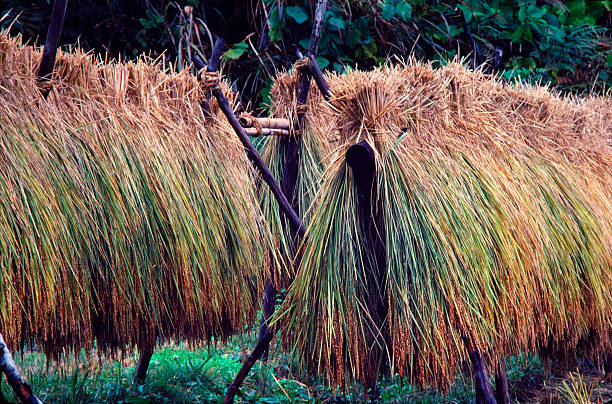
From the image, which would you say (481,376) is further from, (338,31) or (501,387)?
(338,31)

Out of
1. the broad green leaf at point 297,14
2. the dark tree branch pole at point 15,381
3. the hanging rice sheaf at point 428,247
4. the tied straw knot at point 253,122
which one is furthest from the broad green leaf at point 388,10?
the dark tree branch pole at point 15,381

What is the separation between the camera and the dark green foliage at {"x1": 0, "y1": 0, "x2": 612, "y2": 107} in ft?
11.7

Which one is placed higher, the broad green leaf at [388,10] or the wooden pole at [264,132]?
the broad green leaf at [388,10]

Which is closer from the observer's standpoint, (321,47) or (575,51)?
(321,47)

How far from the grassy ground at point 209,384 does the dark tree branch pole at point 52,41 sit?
1.07m

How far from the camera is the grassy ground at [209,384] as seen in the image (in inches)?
92.1

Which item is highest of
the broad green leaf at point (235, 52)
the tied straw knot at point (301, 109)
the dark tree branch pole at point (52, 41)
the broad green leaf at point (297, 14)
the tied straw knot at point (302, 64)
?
the broad green leaf at point (297, 14)

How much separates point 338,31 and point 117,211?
2.45 metres

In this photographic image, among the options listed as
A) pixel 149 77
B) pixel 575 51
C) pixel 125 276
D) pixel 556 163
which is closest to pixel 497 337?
pixel 556 163

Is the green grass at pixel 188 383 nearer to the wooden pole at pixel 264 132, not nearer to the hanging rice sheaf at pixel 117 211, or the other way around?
the hanging rice sheaf at pixel 117 211

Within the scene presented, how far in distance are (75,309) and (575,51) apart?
14.4 feet

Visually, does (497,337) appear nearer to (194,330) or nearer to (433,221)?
(433,221)

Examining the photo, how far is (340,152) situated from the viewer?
6.09 ft

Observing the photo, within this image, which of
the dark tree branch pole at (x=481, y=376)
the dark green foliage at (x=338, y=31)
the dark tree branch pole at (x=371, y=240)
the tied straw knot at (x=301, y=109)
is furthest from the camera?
the dark green foliage at (x=338, y=31)
